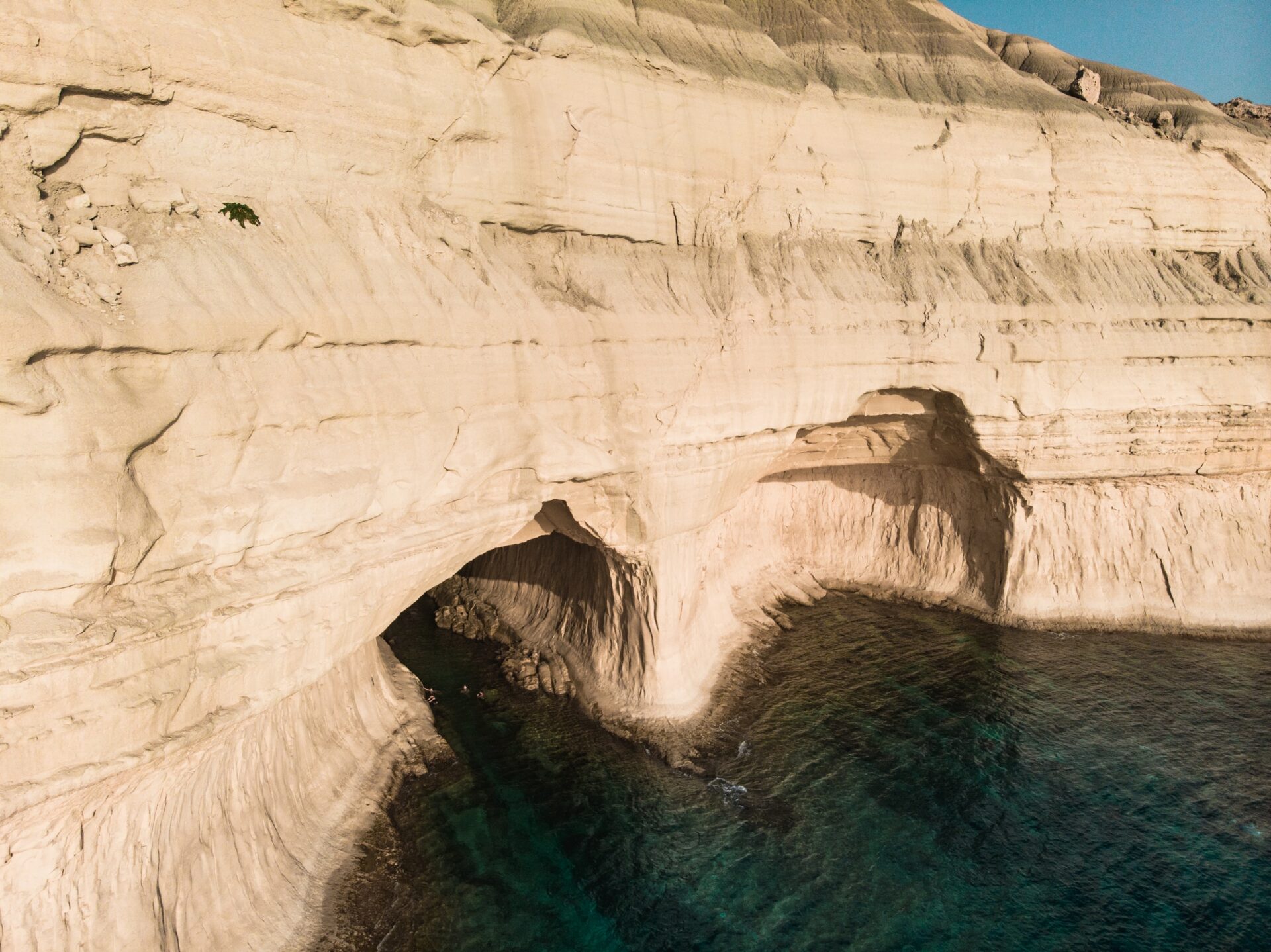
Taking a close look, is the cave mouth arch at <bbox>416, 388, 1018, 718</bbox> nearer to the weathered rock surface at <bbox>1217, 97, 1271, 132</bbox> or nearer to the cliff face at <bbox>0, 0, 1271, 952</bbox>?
the cliff face at <bbox>0, 0, 1271, 952</bbox>

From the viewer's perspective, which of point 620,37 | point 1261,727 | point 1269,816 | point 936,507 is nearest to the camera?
point 1269,816

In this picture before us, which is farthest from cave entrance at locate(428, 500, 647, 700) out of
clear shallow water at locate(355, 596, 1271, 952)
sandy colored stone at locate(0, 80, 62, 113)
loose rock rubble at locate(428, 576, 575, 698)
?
sandy colored stone at locate(0, 80, 62, 113)

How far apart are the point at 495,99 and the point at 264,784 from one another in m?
8.98

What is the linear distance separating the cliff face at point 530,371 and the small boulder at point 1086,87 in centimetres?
113

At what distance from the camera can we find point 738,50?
14078 millimetres

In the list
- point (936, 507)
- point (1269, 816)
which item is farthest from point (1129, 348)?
point (1269, 816)

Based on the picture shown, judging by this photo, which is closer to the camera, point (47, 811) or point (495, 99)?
point (47, 811)

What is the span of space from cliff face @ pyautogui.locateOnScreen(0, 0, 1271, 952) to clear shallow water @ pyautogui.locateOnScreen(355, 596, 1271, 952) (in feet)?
4.54

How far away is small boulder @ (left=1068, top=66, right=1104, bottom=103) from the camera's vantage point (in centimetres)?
1858

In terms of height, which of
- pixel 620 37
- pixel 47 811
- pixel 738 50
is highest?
pixel 738 50

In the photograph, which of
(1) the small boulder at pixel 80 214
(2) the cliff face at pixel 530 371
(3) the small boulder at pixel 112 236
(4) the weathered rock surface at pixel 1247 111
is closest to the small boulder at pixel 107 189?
(2) the cliff face at pixel 530 371

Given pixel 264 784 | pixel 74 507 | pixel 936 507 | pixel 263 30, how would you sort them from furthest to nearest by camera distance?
pixel 936 507 < pixel 264 784 < pixel 263 30 < pixel 74 507

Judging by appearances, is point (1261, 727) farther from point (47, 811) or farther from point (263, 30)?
point (263, 30)

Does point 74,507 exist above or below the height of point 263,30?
below
